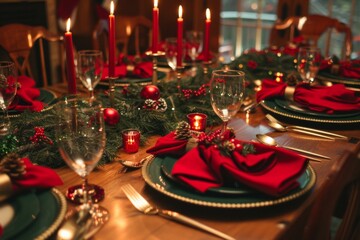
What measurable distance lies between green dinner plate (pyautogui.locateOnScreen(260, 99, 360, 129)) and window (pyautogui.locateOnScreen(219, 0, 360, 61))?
7.52ft

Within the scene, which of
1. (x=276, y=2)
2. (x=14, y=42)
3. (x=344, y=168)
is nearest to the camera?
(x=344, y=168)

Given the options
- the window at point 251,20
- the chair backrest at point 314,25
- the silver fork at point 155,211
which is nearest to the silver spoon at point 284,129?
the silver fork at point 155,211

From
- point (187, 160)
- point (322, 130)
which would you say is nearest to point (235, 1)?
point (322, 130)

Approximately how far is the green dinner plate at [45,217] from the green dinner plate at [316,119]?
771 mm

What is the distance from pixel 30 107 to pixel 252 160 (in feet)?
2.51

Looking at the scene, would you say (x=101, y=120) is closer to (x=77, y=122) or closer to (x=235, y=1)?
(x=77, y=122)

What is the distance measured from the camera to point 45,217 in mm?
720

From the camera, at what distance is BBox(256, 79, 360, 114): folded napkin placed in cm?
132

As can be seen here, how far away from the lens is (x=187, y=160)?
895 mm

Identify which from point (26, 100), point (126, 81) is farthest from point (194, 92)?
point (26, 100)

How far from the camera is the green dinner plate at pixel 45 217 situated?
670 mm

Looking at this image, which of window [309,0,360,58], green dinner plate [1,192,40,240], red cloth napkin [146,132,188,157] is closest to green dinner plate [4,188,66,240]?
green dinner plate [1,192,40,240]

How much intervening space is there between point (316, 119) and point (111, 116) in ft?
1.96

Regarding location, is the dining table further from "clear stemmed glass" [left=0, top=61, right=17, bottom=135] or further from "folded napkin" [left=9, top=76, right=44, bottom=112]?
"folded napkin" [left=9, top=76, right=44, bottom=112]
